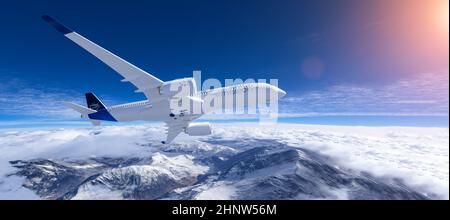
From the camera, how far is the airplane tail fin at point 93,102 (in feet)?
158

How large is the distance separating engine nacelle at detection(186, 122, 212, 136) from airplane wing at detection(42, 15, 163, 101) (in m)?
11.4

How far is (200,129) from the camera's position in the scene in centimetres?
4753

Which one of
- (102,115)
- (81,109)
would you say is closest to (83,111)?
(81,109)

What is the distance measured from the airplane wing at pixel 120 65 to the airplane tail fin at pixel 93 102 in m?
14.8

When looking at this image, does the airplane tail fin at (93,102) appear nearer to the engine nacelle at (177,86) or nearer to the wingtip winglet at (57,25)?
the engine nacelle at (177,86)

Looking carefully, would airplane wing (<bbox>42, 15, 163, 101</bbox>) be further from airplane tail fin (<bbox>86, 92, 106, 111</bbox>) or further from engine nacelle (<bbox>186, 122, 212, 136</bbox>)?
airplane tail fin (<bbox>86, 92, 106, 111</bbox>)

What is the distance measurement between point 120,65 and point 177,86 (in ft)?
26.7

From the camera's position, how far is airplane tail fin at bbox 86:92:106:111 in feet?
158

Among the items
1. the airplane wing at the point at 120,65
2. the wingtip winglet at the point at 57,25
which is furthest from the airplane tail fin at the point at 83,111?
the wingtip winglet at the point at 57,25

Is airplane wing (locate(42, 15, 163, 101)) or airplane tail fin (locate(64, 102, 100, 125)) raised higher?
airplane wing (locate(42, 15, 163, 101))

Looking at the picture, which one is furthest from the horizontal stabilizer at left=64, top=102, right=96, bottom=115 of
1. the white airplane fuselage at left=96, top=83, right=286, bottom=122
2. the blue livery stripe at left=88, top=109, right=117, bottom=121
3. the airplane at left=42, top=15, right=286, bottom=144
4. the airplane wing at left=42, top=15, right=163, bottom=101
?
the airplane wing at left=42, top=15, right=163, bottom=101
